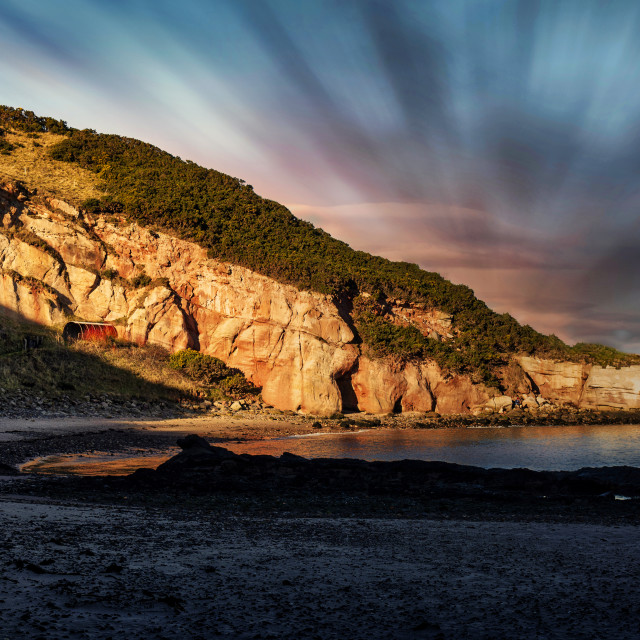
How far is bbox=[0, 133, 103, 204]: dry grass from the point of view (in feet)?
179

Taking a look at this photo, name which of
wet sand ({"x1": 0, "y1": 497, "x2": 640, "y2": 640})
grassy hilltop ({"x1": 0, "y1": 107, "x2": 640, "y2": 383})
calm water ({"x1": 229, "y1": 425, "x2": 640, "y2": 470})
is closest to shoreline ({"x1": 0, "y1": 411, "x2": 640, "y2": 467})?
calm water ({"x1": 229, "y1": 425, "x2": 640, "y2": 470})

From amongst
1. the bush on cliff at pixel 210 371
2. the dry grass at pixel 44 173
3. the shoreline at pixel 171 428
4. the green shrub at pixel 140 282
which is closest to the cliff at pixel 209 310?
the green shrub at pixel 140 282

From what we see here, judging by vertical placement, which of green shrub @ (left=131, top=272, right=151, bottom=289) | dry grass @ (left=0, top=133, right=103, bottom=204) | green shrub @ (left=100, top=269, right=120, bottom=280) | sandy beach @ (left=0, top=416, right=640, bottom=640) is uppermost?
dry grass @ (left=0, top=133, right=103, bottom=204)

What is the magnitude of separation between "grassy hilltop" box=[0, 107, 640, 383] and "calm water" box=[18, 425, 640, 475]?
15.6m

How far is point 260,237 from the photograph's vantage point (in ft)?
188

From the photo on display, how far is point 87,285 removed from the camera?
165ft

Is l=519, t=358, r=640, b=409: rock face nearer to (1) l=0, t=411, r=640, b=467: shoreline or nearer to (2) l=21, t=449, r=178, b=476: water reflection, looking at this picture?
(1) l=0, t=411, r=640, b=467: shoreline

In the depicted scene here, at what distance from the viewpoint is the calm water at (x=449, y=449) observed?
62.4 ft

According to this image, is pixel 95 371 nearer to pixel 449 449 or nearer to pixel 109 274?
pixel 109 274

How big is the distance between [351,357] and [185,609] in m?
45.0

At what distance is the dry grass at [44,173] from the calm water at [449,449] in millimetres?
36946

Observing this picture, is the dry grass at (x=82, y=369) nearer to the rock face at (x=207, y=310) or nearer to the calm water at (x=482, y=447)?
the rock face at (x=207, y=310)

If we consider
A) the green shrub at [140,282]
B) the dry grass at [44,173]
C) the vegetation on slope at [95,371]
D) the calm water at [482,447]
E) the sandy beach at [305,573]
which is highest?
the dry grass at [44,173]

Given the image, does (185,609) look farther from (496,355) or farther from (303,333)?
(496,355)
